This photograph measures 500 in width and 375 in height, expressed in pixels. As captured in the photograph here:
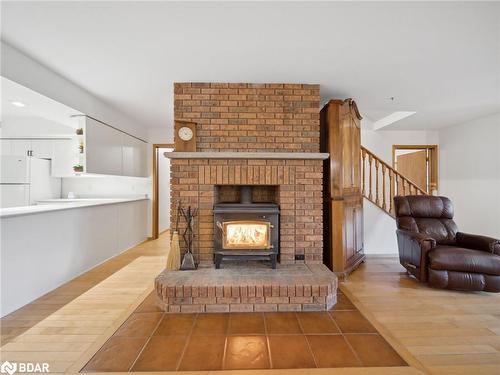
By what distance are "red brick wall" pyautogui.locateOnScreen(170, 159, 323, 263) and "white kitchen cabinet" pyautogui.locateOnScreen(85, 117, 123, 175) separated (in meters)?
1.46

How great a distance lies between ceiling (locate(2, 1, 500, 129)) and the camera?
5.75ft

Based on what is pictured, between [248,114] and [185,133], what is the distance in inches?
30.2

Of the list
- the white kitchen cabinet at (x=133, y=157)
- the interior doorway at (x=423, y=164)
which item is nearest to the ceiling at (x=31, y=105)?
the white kitchen cabinet at (x=133, y=157)

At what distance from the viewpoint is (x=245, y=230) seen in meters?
2.77

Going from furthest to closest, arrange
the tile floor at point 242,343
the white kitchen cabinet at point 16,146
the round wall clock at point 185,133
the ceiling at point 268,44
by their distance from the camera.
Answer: the white kitchen cabinet at point 16,146 → the round wall clock at point 185,133 → the ceiling at point 268,44 → the tile floor at point 242,343

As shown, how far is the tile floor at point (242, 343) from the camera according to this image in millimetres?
1628

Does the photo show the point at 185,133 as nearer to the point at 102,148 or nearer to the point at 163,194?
the point at 102,148

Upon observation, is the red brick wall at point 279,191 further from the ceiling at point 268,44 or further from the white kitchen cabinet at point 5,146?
the white kitchen cabinet at point 5,146

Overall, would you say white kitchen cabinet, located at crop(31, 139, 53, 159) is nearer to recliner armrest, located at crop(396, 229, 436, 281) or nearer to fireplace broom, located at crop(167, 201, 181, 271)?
fireplace broom, located at crop(167, 201, 181, 271)

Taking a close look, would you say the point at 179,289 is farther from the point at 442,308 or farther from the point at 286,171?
the point at 442,308

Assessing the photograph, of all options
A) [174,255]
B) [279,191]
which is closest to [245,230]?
[279,191]

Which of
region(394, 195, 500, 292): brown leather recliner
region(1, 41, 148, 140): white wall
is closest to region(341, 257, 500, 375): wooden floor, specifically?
region(394, 195, 500, 292): brown leather recliner

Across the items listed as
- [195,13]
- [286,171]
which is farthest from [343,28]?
[286,171]

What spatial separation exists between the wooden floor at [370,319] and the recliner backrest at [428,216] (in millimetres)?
A: 666
